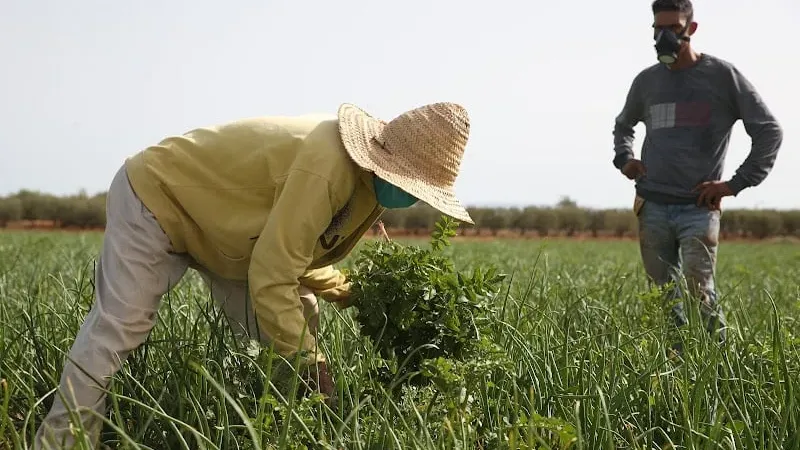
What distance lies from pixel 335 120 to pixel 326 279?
0.64m

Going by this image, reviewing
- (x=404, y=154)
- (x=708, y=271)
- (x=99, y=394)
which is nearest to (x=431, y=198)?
(x=404, y=154)

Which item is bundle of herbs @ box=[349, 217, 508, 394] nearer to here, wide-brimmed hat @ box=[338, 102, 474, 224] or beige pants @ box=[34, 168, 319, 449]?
wide-brimmed hat @ box=[338, 102, 474, 224]

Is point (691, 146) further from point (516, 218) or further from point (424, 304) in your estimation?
point (516, 218)

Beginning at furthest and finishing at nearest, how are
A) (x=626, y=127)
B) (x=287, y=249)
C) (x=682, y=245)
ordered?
(x=626, y=127), (x=682, y=245), (x=287, y=249)

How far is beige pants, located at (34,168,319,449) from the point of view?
2148 millimetres

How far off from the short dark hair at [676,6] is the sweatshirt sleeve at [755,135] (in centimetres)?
37

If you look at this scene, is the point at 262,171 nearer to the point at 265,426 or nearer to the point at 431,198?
the point at 431,198

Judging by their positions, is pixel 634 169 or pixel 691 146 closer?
pixel 691 146

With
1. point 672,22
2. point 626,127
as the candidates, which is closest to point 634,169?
point 626,127

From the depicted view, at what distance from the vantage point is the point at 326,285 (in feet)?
8.89

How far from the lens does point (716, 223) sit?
3.83 m

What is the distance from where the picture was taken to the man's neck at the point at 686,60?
3855mm

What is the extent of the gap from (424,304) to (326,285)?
63 centimetres

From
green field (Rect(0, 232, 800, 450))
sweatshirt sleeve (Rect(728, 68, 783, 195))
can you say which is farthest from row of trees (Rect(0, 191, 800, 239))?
green field (Rect(0, 232, 800, 450))
